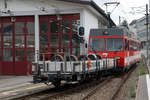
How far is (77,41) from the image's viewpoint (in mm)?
19750

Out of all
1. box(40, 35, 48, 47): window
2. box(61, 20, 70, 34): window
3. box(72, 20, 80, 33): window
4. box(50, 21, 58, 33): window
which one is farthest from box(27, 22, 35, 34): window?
box(72, 20, 80, 33): window

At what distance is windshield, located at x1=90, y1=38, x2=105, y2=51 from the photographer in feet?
56.7

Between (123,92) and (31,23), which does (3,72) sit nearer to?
(31,23)

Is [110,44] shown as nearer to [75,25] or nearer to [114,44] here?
[114,44]

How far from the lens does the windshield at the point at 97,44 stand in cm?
1728

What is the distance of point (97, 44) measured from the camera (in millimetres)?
17438

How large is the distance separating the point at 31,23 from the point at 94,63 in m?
9.59

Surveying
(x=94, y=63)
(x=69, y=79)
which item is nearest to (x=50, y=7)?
(x=94, y=63)

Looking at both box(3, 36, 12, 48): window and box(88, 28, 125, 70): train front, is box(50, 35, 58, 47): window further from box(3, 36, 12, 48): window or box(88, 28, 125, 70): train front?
box(88, 28, 125, 70): train front

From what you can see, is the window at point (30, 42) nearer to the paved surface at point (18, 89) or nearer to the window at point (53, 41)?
the window at point (53, 41)

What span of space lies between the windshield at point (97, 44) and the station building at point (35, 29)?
7.45ft

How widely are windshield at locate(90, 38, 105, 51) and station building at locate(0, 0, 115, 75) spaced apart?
2.27 m

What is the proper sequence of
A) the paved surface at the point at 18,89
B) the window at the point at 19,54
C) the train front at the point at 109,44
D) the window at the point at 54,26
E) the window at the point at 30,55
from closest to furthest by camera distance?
1. the paved surface at the point at 18,89
2. the train front at the point at 109,44
3. the window at the point at 54,26
4. the window at the point at 30,55
5. the window at the point at 19,54

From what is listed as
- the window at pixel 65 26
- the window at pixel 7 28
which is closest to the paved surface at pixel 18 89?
the window at pixel 65 26
